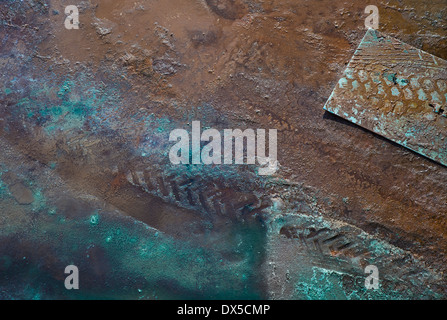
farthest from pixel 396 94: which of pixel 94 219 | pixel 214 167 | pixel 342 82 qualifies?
pixel 94 219

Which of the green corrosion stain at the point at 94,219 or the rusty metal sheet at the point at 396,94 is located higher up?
the rusty metal sheet at the point at 396,94

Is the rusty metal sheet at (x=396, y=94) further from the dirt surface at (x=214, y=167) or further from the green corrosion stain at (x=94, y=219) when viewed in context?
the green corrosion stain at (x=94, y=219)

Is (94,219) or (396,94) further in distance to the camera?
(396,94)

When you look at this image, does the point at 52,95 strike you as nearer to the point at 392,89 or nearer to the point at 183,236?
the point at 183,236

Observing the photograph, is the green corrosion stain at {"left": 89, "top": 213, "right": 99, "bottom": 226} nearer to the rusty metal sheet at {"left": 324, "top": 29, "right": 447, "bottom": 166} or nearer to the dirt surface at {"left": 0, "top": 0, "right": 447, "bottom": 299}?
the dirt surface at {"left": 0, "top": 0, "right": 447, "bottom": 299}

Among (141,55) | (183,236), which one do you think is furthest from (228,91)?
(183,236)

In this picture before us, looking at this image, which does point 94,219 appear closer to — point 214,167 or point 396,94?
point 214,167

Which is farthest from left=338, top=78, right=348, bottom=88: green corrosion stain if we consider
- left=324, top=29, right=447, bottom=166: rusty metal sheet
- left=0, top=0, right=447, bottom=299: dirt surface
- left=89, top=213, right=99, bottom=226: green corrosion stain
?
left=89, top=213, right=99, bottom=226: green corrosion stain

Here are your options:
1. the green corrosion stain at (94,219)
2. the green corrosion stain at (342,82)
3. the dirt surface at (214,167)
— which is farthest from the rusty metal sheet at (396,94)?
the green corrosion stain at (94,219)

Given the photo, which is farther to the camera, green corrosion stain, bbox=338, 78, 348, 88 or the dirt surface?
green corrosion stain, bbox=338, 78, 348, 88
